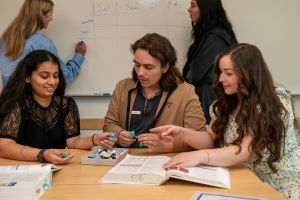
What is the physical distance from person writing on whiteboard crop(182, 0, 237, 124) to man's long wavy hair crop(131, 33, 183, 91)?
613mm

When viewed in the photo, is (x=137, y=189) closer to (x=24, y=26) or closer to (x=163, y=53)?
(x=163, y=53)

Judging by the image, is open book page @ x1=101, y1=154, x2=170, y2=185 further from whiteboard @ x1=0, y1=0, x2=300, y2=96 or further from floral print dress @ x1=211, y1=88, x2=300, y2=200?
whiteboard @ x1=0, y1=0, x2=300, y2=96

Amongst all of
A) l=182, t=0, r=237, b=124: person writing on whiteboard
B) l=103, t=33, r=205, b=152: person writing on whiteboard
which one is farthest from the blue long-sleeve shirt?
l=182, t=0, r=237, b=124: person writing on whiteboard

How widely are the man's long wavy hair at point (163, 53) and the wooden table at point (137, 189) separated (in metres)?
0.74

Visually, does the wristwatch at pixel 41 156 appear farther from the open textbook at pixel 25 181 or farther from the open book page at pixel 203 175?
the open book page at pixel 203 175

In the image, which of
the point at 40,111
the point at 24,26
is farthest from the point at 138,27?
the point at 40,111

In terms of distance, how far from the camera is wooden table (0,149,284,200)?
122 cm

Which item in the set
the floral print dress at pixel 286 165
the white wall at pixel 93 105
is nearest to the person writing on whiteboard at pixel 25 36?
the white wall at pixel 93 105

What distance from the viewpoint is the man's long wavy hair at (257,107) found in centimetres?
150

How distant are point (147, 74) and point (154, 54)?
0.38ft

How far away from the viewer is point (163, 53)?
1.99m

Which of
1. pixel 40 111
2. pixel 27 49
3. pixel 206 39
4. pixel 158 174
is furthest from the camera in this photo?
pixel 206 39

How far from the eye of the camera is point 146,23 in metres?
2.88

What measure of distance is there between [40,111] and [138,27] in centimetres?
128
